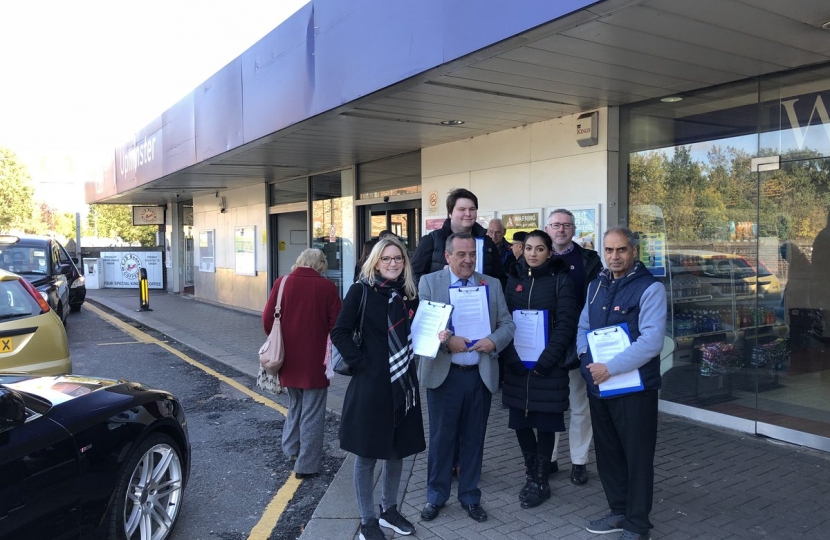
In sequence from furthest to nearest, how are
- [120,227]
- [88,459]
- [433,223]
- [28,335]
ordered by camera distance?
[120,227]
[433,223]
[28,335]
[88,459]

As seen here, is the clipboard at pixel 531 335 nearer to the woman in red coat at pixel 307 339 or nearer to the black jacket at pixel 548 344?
the black jacket at pixel 548 344

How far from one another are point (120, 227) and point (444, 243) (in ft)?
156

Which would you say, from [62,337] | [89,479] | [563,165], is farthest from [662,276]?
[62,337]

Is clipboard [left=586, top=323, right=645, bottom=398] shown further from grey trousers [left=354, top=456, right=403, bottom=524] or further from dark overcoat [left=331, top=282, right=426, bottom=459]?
grey trousers [left=354, top=456, right=403, bottom=524]

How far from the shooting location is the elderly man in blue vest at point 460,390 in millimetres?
3824

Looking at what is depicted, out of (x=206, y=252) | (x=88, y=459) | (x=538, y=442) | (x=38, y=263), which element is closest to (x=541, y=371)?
(x=538, y=442)

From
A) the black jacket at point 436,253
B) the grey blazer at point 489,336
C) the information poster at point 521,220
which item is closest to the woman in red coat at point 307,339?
the black jacket at point 436,253

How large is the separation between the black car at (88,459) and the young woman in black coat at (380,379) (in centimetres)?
110

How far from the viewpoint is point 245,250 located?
1556cm

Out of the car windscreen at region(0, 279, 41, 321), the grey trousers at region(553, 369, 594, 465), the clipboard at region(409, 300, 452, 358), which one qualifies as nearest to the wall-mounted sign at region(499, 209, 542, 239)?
the grey trousers at region(553, 369, 594, 465)

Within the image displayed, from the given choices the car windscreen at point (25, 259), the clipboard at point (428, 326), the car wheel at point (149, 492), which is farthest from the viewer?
the car windscreen at point (25, 259)

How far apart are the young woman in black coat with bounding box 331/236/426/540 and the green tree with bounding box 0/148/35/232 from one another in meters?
39.7

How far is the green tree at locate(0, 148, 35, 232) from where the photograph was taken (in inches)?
1398

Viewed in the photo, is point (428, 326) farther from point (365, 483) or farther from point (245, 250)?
point (245, 250)
